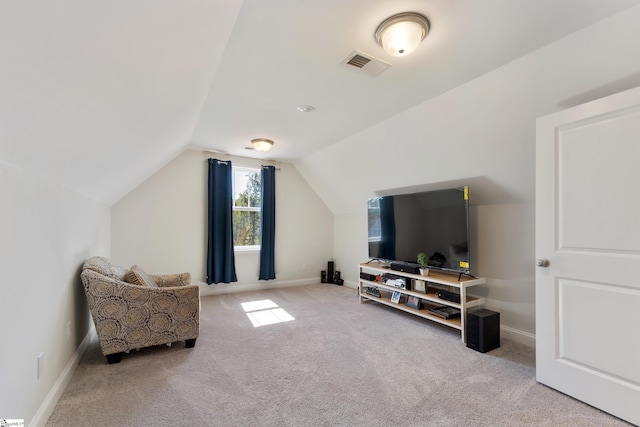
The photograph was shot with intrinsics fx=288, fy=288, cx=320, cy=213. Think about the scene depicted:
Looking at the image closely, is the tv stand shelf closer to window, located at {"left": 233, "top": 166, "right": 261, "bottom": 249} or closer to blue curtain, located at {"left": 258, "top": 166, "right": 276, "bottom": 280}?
blue curtain, located at {"left": 258, "top": 166, "right": 276, "bottom": 280}

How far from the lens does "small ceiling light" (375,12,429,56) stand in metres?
1.67

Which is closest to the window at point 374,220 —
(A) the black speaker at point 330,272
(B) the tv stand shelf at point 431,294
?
(B) the tv stand shelf at point 431,294

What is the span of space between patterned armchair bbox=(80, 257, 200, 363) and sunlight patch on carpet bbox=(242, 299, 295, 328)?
94cm

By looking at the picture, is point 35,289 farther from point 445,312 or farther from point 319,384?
point 445,312

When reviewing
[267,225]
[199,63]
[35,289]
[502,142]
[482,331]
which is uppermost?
[199,63]

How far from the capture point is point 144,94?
5.78 feet

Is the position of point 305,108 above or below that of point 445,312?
above

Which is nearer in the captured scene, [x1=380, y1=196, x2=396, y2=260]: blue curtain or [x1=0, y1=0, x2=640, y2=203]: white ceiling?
[x1=0, y1=0, x2=640, y2=203]: white ceiling

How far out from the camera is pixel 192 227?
482cm

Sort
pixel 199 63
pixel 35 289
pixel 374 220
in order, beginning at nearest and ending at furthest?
pixel 35 289 < pixel 199 63 < pixel 374 220

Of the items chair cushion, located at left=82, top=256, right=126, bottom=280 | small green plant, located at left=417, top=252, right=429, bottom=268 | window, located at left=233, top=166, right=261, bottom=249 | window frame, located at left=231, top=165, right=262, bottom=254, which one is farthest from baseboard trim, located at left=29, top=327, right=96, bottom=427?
small green plant, located at left=417, top=252, right=429, bottom=268

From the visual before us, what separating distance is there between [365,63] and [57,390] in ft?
10.3

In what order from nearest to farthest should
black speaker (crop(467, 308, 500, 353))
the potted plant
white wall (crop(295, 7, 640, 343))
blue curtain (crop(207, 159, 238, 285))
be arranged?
white wall (crop(295, 7, 640, 343))
black speaker (crop(467, 308, 500, 353))
the potted plant
blue curtain (crop(207, 159, 238, 285))

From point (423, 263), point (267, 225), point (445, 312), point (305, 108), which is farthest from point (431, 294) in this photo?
point (267, 225)
